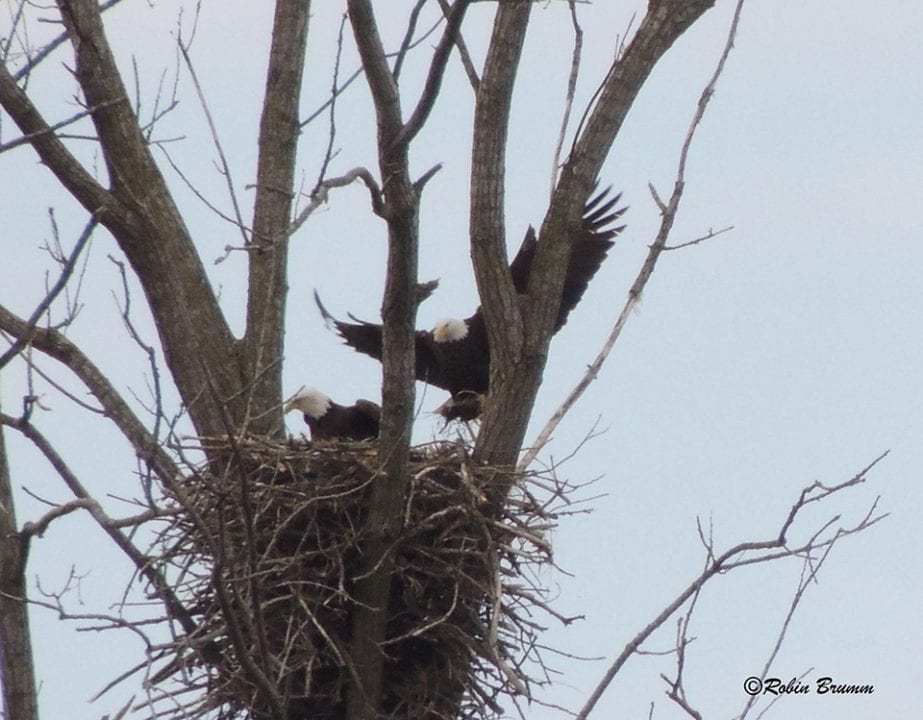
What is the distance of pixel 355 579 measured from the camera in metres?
4.55

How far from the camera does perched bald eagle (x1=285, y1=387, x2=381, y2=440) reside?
6.56 metres

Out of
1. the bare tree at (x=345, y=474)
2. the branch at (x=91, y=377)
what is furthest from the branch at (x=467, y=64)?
the branch at (x=91, y=377)

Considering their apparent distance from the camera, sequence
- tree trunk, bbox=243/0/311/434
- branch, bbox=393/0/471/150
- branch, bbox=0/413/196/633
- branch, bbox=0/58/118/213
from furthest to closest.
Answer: tree trunk, bbox=243/0/311/434, branch, bbox=0/58/118/213, branch, bbox=0/413/196/633, branch, bbox=393/0/471/150

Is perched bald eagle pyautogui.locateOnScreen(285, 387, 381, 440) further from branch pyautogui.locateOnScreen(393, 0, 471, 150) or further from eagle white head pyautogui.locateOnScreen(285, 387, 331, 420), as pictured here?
branch pyautogui.locateOnScreen(393, 0, 471, 150)

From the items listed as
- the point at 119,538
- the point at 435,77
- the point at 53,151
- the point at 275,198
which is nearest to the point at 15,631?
the point at 119,538

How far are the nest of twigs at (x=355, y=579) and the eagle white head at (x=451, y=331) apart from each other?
6.61ft

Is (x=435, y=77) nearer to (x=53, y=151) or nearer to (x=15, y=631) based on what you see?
(x=53, y=151)

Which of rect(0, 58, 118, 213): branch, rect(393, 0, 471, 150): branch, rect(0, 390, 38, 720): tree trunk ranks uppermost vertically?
rect(0, 58, 118, 213): branch

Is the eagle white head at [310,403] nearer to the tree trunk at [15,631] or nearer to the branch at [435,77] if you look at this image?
the tree trunk at [15,631]

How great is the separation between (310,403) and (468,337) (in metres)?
0.76

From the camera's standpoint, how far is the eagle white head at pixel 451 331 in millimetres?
6910

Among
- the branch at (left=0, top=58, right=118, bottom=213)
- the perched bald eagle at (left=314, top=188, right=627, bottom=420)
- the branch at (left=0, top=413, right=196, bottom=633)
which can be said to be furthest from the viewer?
the perched bald eagle at (left=314, top=188, right=627, bottom=420)

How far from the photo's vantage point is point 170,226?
5172 mm

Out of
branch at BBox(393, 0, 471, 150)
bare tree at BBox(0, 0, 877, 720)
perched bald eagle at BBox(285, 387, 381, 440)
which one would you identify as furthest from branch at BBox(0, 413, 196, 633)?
perched bald eagle at BBox(285, 387, 381, 440)
